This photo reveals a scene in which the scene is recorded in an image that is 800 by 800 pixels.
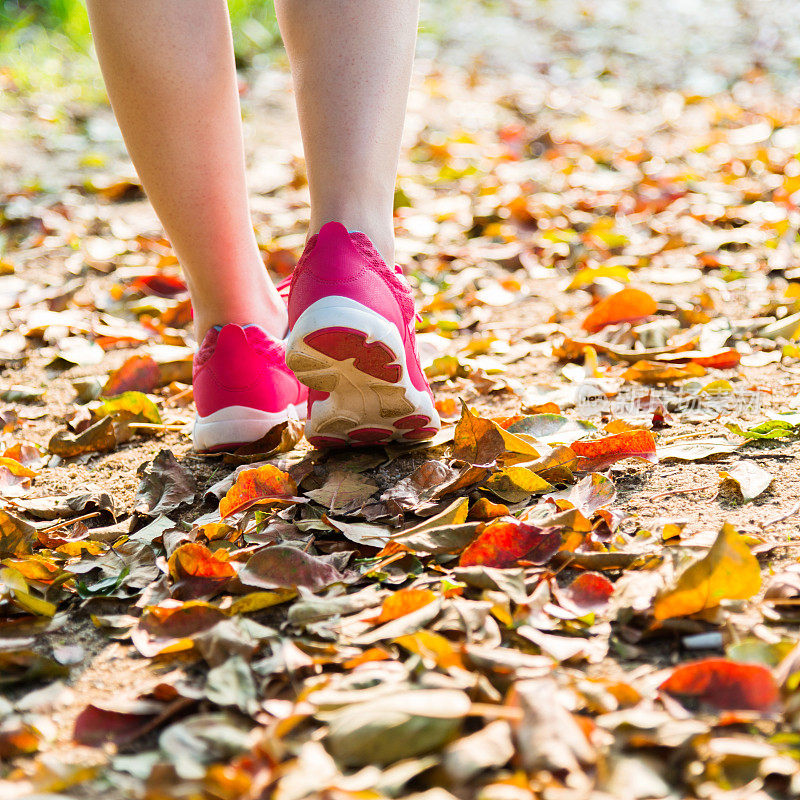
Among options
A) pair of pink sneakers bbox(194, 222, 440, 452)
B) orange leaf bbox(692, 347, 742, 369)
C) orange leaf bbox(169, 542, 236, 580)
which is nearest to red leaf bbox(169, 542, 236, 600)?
orange leaf bbox(169, 542, 236, 580)

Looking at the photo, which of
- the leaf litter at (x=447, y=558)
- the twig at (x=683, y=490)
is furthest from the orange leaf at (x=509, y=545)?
the twig at (x=683, y=490)

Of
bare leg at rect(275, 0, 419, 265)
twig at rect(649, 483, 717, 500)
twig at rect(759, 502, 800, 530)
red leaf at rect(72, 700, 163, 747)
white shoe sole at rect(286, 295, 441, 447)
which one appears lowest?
red leaf at rect(72, 700, 163, 747)

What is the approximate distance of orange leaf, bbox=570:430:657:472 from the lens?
4.11 ft

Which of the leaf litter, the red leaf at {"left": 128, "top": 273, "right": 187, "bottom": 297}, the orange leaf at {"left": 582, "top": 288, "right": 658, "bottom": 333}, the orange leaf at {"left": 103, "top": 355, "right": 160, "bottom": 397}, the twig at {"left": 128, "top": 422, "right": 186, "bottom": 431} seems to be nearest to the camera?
the leaf litter

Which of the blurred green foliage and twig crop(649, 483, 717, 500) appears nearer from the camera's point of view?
twig crop(649, 483, 717, 500)

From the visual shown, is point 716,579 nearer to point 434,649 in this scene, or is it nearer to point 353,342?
point 434,649

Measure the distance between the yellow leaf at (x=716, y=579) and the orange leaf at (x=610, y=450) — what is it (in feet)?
1.18

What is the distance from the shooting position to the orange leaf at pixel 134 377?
179cm

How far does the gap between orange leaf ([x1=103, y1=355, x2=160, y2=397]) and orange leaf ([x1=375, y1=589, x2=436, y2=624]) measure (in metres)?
1.01

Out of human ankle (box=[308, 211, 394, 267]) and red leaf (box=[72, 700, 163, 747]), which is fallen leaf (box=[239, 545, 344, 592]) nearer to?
red leaf (box=[72, 700, 163, 747])

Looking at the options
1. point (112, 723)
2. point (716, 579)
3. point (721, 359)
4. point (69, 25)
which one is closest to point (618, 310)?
point (721, 359)

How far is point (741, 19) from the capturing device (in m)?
6.32

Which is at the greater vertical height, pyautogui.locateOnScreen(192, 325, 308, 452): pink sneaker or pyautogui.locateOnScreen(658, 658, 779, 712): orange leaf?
pyautogui.locateOnScreen(192, 325, 308, 452): pink sneaker

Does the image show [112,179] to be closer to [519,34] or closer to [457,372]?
[457,372]
